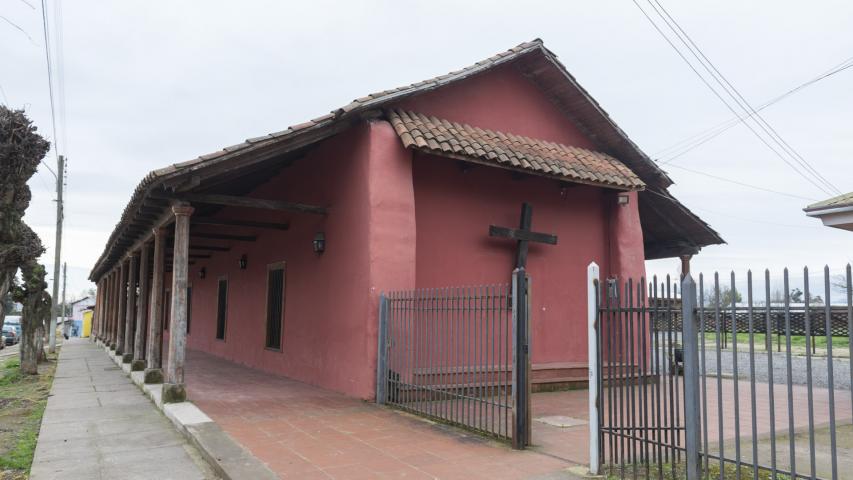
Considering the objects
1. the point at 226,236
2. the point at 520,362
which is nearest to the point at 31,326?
the point at 226,236

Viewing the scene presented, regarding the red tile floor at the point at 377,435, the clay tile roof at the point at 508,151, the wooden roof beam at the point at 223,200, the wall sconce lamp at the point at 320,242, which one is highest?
the clay tile roof at the point at 508,151

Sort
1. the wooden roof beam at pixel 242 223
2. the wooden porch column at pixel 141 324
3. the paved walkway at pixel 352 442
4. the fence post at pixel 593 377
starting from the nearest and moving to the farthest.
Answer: the fence post at pixel 593 377
the paved walkway at pixel 352 442
the wooden roof beam at pixel 242 223
the wooden porch column at pixel 141 324

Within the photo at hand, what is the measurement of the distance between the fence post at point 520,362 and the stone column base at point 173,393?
439cm

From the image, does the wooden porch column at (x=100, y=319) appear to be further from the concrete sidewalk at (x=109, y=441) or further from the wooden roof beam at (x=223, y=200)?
the wooden roof beam at (x=223, y=200)

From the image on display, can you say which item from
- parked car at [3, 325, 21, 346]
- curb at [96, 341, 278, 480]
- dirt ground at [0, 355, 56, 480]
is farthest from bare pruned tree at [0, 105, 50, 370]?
parked car at [3, 325, 21, 346]

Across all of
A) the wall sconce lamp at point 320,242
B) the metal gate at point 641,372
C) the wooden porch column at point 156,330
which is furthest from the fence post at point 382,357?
the wooden porch column at point 156,330

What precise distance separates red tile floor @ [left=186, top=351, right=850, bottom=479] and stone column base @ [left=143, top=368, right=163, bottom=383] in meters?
0.52

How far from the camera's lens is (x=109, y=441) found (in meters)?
5.93

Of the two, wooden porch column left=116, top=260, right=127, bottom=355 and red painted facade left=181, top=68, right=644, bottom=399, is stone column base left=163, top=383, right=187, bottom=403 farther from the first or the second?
wooden porch column left=116, top=260, right=127, bottom=355

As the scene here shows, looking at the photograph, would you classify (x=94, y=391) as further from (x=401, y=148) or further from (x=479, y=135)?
(x=479, y=135)

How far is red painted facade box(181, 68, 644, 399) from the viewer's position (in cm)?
773

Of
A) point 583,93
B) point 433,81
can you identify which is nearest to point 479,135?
point 433,81

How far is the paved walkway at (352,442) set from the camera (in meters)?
4.55

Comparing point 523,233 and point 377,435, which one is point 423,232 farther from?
point 377,435
